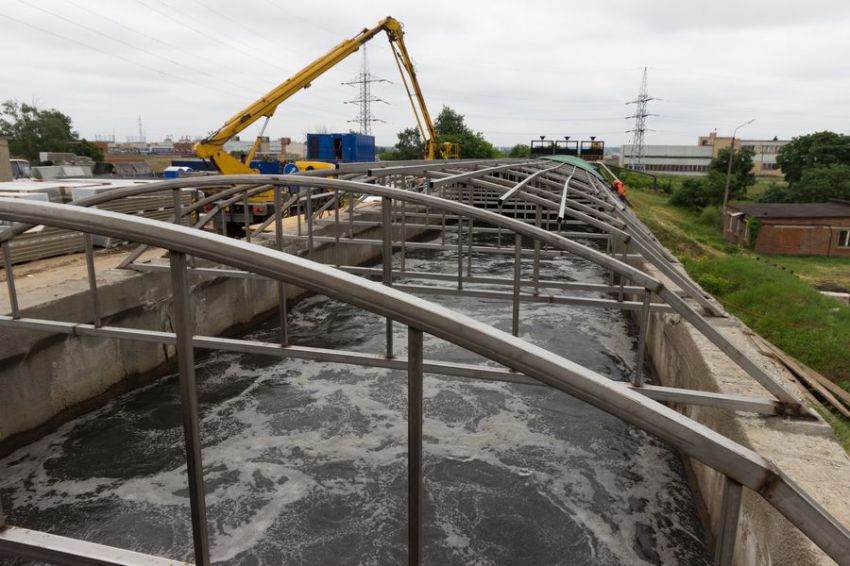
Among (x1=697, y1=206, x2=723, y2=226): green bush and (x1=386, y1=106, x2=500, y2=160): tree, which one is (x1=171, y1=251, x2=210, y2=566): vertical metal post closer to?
(x1=697, y1=206, x2=723, y2=226): green bush

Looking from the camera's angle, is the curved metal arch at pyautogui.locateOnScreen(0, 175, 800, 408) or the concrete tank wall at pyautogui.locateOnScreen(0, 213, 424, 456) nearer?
the curved metal arch at pyautogui.locateOnScreen(0, 175, 800, 408)

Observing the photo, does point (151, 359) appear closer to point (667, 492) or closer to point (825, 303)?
point (667, 492)

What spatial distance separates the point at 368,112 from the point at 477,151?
16.4m

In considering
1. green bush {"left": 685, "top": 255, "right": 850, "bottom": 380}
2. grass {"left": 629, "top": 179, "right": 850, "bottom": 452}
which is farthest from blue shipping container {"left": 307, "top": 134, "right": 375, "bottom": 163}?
green bush {"left": 685, "top": 255, "right": 850, "bottom": 380}

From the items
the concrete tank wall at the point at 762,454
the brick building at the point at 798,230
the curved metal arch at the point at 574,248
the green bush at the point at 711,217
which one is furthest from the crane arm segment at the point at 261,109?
the green bush at the point at 711,217

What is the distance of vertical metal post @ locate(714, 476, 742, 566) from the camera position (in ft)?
3.61

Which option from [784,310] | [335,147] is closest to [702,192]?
[335,147]

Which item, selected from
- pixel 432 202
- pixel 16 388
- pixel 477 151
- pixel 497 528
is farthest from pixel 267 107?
pixel 477 151

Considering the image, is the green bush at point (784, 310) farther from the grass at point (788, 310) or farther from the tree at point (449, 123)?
the tree at point (449, 123)

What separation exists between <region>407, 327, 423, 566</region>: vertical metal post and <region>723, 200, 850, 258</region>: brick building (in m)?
37.0

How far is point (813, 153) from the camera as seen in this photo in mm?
47156

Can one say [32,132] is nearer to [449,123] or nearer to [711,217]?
[449,123]

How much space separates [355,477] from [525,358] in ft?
20.7

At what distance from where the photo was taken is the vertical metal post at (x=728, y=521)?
1100 millimetres
